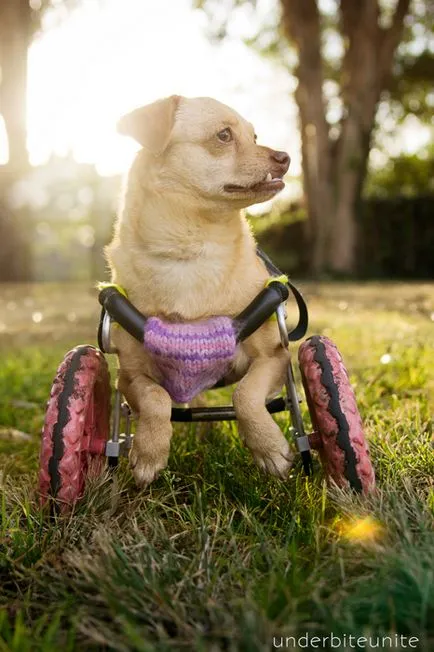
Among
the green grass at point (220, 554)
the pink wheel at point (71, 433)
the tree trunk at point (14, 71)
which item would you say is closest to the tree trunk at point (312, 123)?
the tree trunk at point (14, 71)

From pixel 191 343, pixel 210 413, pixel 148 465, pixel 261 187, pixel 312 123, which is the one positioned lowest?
pixel 148 465

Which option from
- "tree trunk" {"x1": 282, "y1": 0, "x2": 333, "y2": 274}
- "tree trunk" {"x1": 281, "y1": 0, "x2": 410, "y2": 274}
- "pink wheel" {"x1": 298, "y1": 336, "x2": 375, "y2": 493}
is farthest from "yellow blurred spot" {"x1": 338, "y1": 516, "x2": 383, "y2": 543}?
"tree trunk" {"x1": 282, "y1": 0, "x2": 333, "y2": 274}

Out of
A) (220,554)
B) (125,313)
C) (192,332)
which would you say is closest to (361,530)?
(220,554)

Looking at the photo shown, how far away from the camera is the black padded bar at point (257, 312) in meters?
2.56

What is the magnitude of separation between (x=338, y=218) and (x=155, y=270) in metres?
13.4

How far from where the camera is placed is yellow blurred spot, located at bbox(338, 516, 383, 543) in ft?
6.44

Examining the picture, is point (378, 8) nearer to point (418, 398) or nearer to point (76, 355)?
point (418, 398)

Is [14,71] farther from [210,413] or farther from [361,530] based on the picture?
[361,530]

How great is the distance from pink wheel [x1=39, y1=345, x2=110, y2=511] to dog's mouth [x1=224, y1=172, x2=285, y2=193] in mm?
796

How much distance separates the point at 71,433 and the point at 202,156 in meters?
1.15

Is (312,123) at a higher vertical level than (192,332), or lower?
higher

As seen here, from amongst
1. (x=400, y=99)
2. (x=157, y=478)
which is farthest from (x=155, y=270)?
(x=400, y=99)

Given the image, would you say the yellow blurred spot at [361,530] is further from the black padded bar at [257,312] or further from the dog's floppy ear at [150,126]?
the dog's floppy ear at [150,126]

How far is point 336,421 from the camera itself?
2.37m
